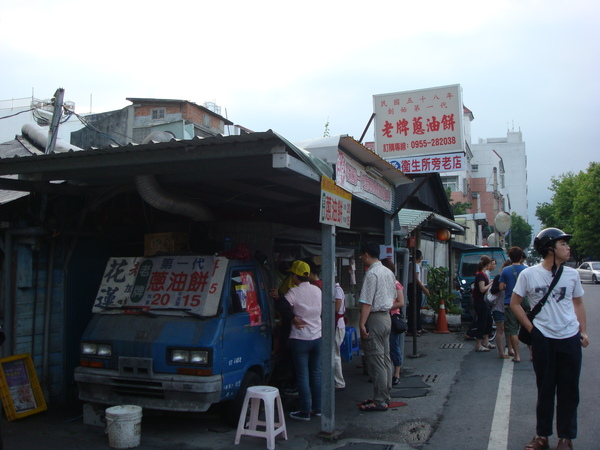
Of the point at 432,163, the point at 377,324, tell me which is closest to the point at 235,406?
the point at 377,324

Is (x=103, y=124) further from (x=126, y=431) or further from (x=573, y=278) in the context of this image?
(x=573, y=278)

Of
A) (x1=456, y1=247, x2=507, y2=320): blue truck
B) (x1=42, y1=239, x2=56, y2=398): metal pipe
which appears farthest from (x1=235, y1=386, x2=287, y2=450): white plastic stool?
(x1=456, y1=247, x2=507, y2=320): blue truck

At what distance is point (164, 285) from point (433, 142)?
195 inches

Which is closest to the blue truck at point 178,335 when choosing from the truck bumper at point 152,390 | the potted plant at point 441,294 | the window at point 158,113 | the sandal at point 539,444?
the truck bumper at point 152,390

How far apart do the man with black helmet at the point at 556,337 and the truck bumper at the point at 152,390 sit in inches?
121

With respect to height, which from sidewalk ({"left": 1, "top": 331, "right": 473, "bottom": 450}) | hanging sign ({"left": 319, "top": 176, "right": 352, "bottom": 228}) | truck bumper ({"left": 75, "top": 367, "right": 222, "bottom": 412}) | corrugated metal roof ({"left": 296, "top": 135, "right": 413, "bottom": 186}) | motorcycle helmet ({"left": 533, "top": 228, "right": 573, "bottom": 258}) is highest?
corrugated metal roof ({"left": 296, "top": 135, "right": 413, "bottom": 186})

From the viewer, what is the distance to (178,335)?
5.71 meters

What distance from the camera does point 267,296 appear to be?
22.4 feet

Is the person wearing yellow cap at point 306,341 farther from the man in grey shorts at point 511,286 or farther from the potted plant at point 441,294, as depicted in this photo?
the potted plant at point 441,294

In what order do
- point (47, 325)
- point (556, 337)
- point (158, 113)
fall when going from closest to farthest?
point (556, 337)
point (47, 325)
point (158, 113)

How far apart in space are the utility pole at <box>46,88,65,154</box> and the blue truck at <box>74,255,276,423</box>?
287 cm

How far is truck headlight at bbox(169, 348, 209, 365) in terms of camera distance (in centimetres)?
549

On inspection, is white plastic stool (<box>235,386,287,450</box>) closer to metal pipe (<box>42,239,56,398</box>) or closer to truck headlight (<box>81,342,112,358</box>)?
truck headlight (<box>81,342,112,358</box>)

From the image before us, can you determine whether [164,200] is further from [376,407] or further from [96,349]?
[376,407]
